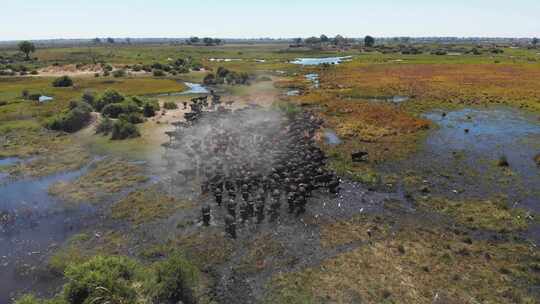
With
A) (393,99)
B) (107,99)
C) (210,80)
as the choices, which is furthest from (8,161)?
(393,99)

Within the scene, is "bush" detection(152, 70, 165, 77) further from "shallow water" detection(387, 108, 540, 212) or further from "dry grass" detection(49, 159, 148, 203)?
"shallow water" detection(387, 108, 540, 212)

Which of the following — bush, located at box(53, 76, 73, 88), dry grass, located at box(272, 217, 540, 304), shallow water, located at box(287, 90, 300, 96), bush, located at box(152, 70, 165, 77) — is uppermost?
bush, located at box(152, 70, 165, 77)

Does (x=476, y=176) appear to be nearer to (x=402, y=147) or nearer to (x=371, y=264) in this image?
(x=402, y=147)

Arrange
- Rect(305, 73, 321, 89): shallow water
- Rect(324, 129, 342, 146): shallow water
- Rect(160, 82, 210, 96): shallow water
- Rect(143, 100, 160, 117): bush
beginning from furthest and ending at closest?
Rect(305, 73, 321, 89): shallow water
Rect(160, 82, 210, 96): shallow water
Rect(143, 100, 160, 117): bush
Rect(324, 129, 342, 146): shallow water

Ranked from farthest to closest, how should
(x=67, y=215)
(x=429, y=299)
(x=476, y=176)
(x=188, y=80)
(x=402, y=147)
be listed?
(x=188, y=80) → (x=402, y=147) → (x=476, y=176) → (x=67, y=215) → (x=429, y=299)

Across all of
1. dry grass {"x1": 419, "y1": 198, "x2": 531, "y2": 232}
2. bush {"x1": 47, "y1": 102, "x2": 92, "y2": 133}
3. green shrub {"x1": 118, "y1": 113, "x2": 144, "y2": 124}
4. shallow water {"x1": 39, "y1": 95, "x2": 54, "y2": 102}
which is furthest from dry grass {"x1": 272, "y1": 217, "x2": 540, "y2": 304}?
shallow water {"x1": 39, "y1": 95, "x2": 54, "y2": 102}

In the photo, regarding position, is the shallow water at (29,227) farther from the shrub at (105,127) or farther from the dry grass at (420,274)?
the dry grass at (420,274)

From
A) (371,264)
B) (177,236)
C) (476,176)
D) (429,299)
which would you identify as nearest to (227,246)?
(177,236)

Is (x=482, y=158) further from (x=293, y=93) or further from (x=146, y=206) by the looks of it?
(x=293, y=93)
